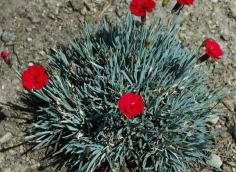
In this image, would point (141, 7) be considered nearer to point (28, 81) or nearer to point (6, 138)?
point (28, 81)

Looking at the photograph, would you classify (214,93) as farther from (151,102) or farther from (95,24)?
(95,24)

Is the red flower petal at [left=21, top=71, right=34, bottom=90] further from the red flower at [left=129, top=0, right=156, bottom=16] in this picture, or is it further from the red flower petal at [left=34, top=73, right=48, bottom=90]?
the red flower at [left=129, top=0, right=156, bottom=16]

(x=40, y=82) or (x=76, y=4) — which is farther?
(x=76, y=4)

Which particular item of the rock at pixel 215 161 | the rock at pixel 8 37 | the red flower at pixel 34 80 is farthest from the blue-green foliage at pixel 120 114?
the rock at pixel 8 37

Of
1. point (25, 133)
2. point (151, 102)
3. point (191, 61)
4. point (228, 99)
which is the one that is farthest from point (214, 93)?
point (25, 133)

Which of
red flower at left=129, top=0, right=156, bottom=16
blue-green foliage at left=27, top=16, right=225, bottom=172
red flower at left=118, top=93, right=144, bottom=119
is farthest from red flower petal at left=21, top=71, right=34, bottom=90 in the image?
red flower at left=129, top=0, right=156, bottom=16

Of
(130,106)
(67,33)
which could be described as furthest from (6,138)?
(130,106)

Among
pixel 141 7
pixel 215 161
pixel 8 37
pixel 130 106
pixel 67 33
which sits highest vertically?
pixel 8 37
